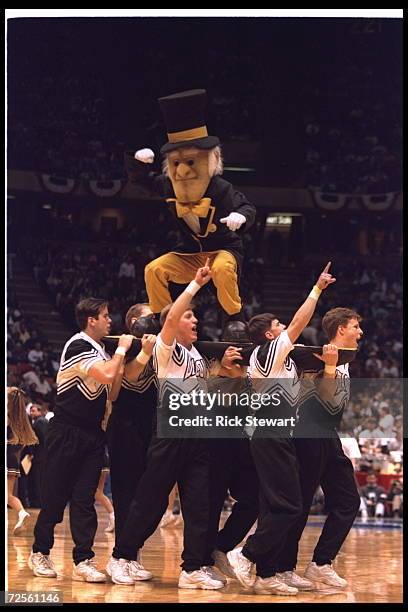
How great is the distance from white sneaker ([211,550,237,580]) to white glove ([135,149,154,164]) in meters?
2.68

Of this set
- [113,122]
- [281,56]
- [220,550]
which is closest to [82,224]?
[113,122]

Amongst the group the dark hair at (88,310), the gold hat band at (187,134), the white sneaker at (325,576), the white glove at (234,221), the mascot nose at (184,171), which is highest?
the gold hat band at (187,134)

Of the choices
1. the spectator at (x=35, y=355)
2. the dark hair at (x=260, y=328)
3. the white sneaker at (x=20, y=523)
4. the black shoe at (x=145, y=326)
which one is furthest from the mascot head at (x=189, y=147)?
the spectator at (x=35, y=355)

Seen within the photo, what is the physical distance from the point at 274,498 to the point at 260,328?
3.59ft

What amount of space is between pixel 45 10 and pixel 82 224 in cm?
373

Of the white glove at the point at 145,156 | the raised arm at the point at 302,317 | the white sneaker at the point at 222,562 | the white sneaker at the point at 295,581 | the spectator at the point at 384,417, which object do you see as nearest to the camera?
the raised arm at the point at 302,317

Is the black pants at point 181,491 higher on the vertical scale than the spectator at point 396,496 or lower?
higher

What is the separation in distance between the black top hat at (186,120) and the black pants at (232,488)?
1.98m

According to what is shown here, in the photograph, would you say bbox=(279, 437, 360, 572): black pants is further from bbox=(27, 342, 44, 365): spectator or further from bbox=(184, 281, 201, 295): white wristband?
bbox=(27, 342, 44, 365): spectator

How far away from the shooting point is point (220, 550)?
746 cm

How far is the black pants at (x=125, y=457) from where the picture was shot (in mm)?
7238

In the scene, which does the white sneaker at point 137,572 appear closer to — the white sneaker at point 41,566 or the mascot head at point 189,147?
the white sneaker at point 41,566

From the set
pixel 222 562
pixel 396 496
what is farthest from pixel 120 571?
pixel 396 496

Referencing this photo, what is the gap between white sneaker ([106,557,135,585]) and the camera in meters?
6.96
